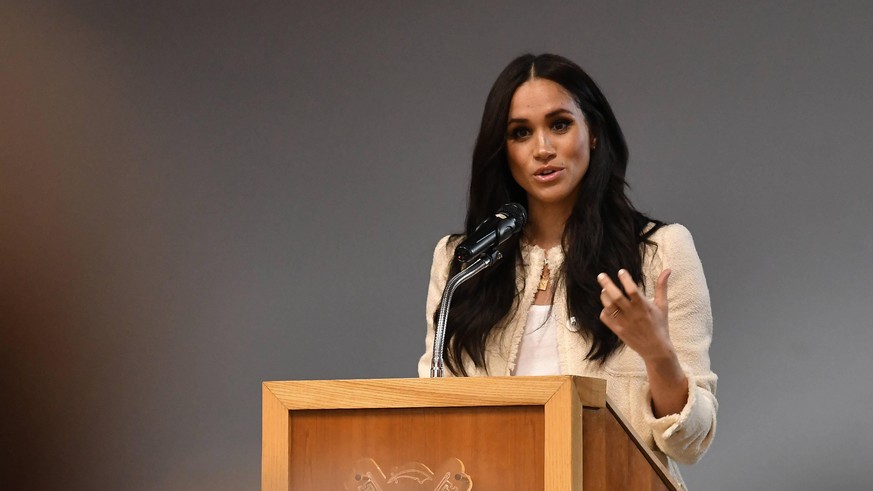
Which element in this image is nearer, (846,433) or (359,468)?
(359,468)

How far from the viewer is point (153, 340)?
400cm

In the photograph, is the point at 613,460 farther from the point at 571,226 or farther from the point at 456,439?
the point at 571,226

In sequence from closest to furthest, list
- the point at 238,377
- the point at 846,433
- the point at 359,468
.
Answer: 1. the point at 359,468
2. the point at 846,433
3. the point at 238,377

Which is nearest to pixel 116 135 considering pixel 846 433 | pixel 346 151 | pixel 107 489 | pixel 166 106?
pixel 166 106

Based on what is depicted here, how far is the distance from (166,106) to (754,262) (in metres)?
1.95

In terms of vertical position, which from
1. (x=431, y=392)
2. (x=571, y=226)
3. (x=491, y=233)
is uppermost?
(x=571, y=226)

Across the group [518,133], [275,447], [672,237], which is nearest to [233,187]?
[518,133]

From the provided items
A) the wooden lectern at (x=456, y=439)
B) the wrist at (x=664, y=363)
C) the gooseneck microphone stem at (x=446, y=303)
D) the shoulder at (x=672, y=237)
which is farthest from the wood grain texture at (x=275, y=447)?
the shoulder at (x=672, y=237)

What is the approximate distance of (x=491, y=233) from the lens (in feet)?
6.71

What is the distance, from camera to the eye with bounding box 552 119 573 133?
251 centimetres

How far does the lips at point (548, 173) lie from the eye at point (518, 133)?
103 millimetres

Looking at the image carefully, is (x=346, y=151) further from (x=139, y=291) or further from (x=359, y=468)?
(x=359, y=468)

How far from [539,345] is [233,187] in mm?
1856

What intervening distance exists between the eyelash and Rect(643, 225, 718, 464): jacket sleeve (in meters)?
0.29
